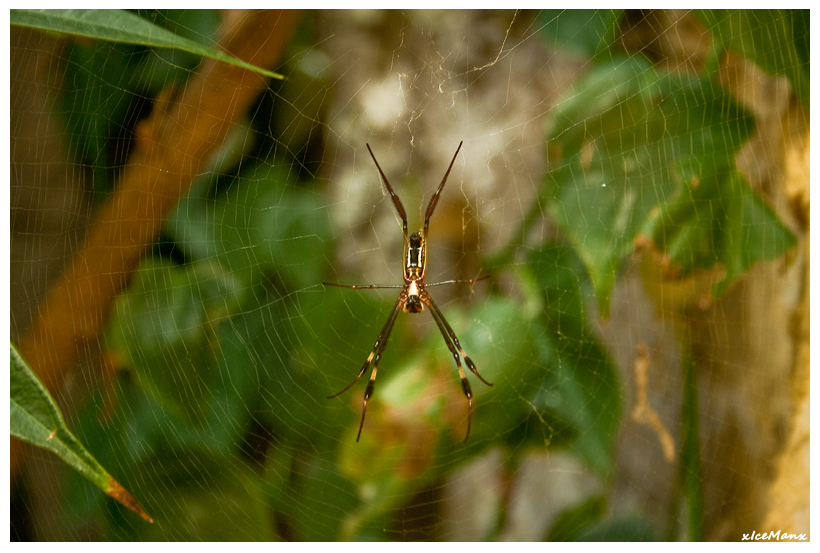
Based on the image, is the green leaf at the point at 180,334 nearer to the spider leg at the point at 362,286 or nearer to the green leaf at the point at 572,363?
the spider leg at the point at 362,286

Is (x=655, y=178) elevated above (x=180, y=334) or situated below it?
above

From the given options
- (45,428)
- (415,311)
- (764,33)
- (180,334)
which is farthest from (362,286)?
(764,33)

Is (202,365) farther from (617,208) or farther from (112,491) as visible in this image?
(617,208)

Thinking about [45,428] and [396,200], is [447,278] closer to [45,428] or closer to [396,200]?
[396,200]

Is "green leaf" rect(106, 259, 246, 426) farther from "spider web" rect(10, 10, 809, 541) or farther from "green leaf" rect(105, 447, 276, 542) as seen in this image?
"green leaf" rect(105, 447, 276, 542)

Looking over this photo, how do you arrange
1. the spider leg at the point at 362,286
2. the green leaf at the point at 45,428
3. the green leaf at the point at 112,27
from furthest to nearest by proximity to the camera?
the spider leg at the point at 362,286
the green leaf at the point at 112,27
the green leaf at the point at 45,428

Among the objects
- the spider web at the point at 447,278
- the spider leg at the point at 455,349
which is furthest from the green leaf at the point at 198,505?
the spider leg at the point at 455,349

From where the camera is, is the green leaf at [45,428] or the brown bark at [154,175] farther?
the brown bark at [154,175]
